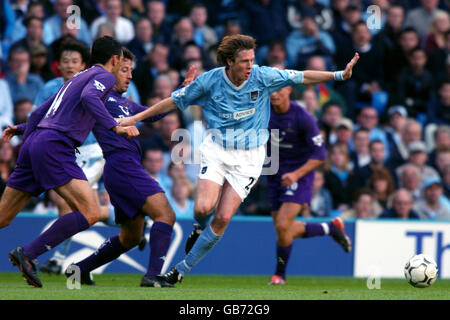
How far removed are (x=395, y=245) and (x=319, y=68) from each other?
3383 millimetres

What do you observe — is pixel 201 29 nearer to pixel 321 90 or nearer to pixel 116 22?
pixel 116 22

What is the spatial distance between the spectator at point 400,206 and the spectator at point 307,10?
397cm

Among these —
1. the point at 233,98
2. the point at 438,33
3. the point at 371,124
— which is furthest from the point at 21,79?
the point at 438,33

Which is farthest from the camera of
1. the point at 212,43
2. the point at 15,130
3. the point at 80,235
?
the point at 212,43

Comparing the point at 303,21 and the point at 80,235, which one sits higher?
the point at 303,21

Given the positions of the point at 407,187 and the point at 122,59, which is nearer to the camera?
the point at 122,59

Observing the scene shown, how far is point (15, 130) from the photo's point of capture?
8039 millimetres

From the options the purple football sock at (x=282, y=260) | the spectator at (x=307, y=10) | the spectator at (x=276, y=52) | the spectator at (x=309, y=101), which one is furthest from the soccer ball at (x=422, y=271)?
the spectator at (x=307, y=10)

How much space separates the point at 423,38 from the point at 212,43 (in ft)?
13.9

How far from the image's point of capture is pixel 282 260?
31.8 ft

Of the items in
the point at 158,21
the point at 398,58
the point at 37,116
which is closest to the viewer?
the point at 37,116
